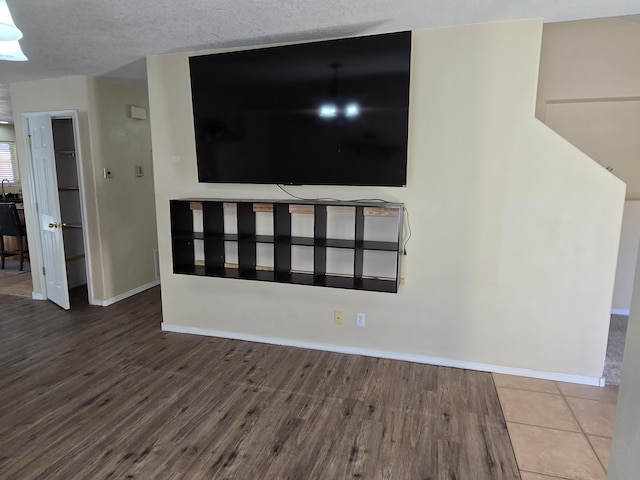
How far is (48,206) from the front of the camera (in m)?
4.08

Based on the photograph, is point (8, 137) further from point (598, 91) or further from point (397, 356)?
point (598, 91)

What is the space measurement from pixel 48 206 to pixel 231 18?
299 centimetres

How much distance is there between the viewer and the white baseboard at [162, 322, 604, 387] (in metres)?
2.75

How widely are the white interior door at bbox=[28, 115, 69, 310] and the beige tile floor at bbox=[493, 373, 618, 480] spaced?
422cm

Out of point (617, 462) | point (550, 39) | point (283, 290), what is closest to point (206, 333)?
point (283, 290)

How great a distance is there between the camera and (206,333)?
351 cm

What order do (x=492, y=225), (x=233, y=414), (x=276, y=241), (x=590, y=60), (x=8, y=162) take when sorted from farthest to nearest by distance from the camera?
(x=8, y=162), (x=590, y=60), (x=276, y=241), (x=492, y=225), (x=233, y=414)

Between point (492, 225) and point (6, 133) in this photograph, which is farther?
point (6, 133)

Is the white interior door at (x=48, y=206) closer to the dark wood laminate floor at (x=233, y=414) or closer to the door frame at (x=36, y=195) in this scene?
the door frame at (x=36, y=195)

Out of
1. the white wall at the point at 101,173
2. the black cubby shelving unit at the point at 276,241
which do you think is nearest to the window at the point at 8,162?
the white wall at the point at 101,173

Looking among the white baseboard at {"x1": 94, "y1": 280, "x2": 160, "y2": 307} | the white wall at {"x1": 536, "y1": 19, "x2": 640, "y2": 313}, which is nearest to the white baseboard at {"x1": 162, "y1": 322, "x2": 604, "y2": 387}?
the white baseboard at {"x1": 94, "y1": 280, "x2": 160, "y2": 307}

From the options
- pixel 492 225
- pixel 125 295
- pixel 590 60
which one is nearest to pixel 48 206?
pixel 125 295

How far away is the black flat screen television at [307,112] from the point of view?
2631 millimetres

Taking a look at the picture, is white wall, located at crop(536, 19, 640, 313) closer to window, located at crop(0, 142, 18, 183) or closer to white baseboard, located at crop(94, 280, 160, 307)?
white baseboard, located at crop(94, 280, 160, 307)
